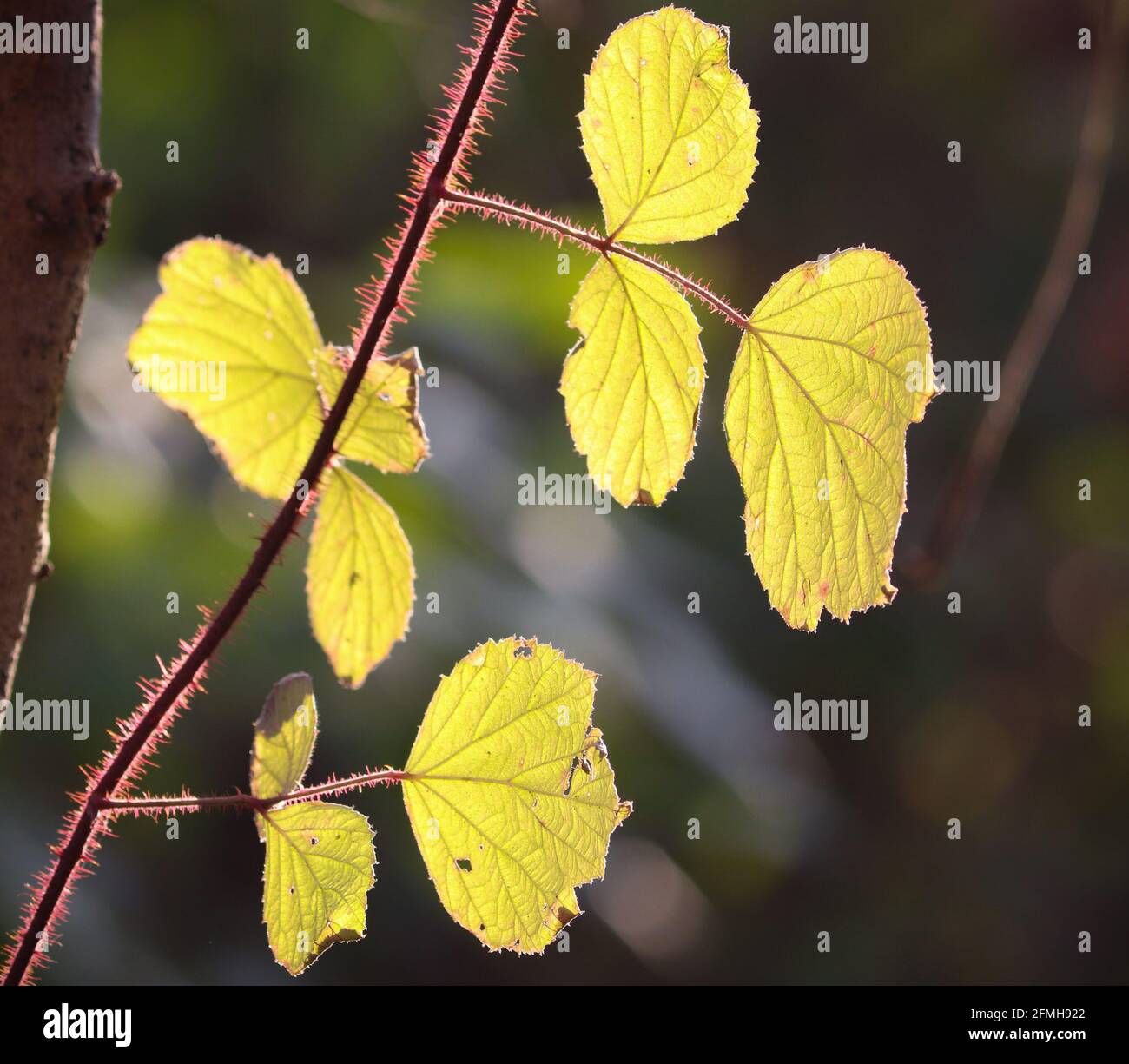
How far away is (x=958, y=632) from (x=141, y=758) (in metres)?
3.25

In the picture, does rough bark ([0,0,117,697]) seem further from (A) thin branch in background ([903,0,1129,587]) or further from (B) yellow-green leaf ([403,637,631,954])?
(A) thin branch in background ([903,0,1129,587])

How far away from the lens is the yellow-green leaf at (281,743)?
413 mm

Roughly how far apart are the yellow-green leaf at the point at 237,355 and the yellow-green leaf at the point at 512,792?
0.14 metres

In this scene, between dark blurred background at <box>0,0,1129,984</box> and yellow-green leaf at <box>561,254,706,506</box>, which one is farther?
dark blurred background at <box>0,0,1129,984</box>

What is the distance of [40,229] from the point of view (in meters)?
0.40

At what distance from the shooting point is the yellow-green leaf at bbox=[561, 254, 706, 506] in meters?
0.41

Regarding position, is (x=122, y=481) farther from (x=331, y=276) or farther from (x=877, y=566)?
(x=877, y=566)

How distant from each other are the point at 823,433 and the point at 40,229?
282mm

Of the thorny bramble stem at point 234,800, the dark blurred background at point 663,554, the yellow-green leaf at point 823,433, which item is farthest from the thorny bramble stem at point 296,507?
the dark blurred background at point 663,554

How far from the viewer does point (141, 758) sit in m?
0.39

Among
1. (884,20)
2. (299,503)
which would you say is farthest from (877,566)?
(884,20)

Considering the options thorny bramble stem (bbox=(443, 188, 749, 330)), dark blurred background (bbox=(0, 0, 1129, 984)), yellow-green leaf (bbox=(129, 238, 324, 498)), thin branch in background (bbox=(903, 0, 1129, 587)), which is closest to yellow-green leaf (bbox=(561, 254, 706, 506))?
thorny bramble stem (bbox=(443, 188, 749, 330))

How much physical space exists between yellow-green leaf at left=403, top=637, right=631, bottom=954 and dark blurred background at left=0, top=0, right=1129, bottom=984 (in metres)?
1.96

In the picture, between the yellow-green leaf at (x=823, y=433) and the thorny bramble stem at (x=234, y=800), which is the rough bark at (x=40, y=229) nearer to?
the thorny bramble stem at (x=234, y=800)
